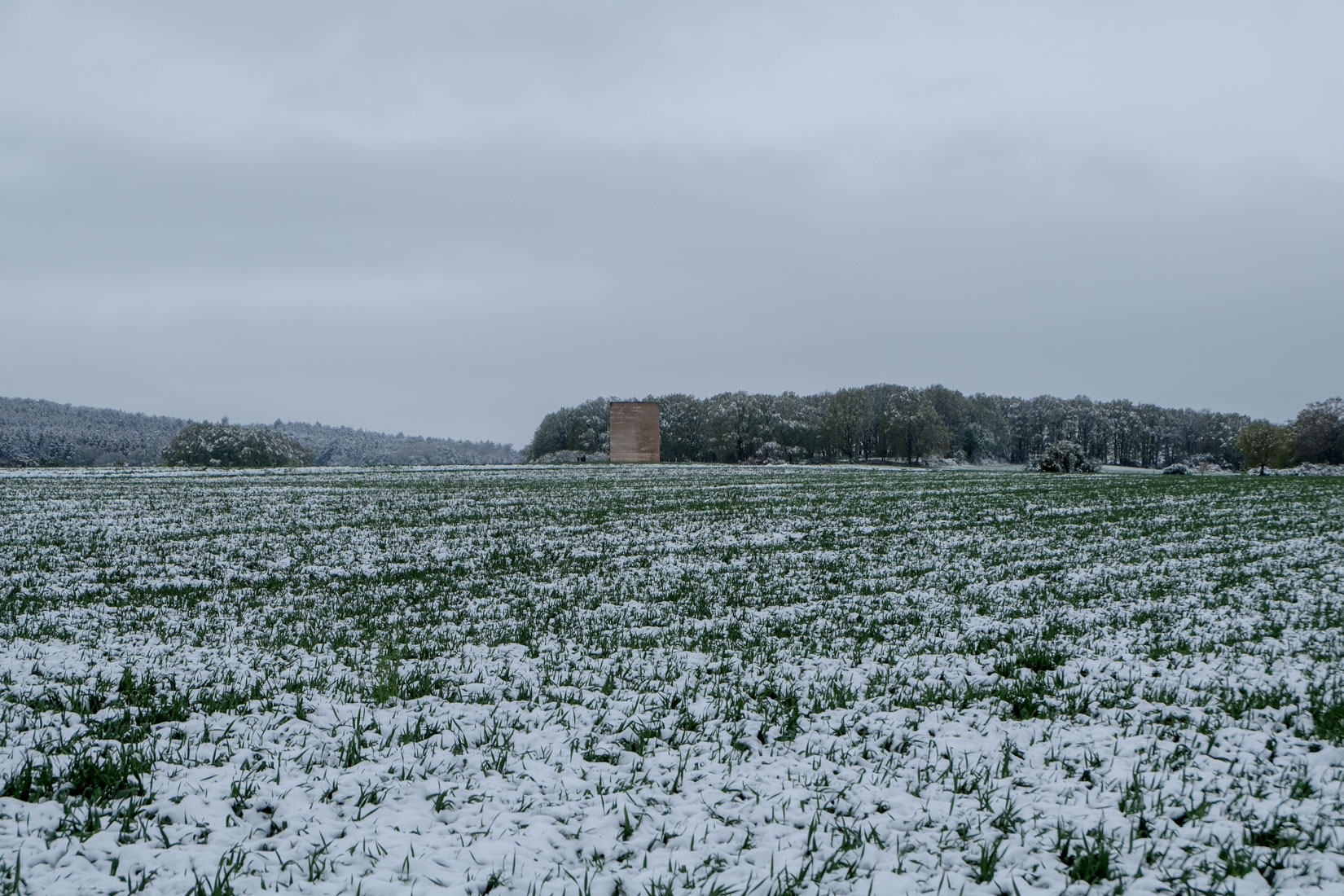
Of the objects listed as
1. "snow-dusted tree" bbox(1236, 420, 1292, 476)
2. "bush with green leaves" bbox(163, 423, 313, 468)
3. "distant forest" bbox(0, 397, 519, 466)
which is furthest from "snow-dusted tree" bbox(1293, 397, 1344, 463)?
"bush with green leaves" bbox(163, 423, 313, 468)

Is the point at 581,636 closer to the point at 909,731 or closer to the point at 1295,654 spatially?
the point at 909,731

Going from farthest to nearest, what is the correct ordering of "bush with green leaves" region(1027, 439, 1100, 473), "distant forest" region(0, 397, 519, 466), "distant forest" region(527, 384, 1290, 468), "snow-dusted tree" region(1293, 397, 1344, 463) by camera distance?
"distant forest" region(0, 397, 519, 466) < "distant forest" region(527, 384, 1290, 468) < "snow-dusted tree" region(1293, 397, 1344, 463) < "bush with green leaves" region(1027, 439, 1100, 473)

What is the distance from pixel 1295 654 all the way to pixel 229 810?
8.89 meters

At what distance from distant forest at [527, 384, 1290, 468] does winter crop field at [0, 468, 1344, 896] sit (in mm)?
86058

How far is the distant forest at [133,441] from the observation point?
112m

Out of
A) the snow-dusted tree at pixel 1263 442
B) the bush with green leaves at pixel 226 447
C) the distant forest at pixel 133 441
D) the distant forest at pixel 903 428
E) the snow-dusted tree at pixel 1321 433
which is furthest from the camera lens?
the distant forest at pixel 133 441

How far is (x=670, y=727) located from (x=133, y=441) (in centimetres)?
15334

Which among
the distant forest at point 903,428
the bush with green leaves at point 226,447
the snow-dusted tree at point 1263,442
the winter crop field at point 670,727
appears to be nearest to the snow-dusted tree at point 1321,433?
the snow-dusted tree at point 1263,442

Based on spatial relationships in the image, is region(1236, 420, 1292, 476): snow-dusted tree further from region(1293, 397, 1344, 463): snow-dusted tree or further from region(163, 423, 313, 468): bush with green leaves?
region(163, 423, 313, 468): bush with green leaves

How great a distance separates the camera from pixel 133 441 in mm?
128250

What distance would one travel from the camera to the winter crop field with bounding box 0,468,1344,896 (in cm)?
357

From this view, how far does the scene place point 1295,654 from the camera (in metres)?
7.20

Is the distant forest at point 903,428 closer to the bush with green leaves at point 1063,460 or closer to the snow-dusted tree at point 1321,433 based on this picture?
the snow-dusted tree at point 1321,433

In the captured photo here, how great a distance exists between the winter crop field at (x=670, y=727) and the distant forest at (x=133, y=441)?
3530 inches
